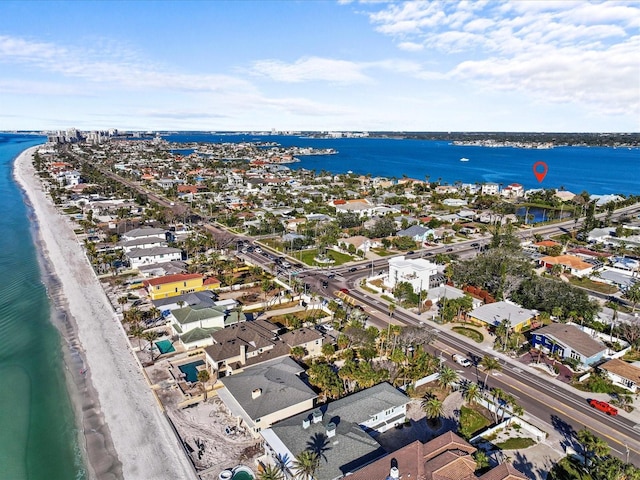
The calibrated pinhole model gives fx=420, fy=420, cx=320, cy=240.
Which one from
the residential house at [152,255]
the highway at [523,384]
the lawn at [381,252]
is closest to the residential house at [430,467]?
the highway at [523,384]

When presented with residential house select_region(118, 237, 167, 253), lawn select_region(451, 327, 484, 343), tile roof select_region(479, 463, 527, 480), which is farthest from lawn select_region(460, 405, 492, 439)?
residential house select_region(118, 237, 167, 253)

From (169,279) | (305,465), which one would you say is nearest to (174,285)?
(169,279)

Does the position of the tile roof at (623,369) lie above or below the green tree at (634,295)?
below

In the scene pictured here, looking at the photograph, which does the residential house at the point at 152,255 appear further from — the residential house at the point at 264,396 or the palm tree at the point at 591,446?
the palm tree at the point at 591,446

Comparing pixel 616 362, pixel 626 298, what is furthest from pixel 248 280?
pixel 626 298

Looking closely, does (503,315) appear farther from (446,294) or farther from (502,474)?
(502,474)

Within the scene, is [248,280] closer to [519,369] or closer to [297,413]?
[297,413]
